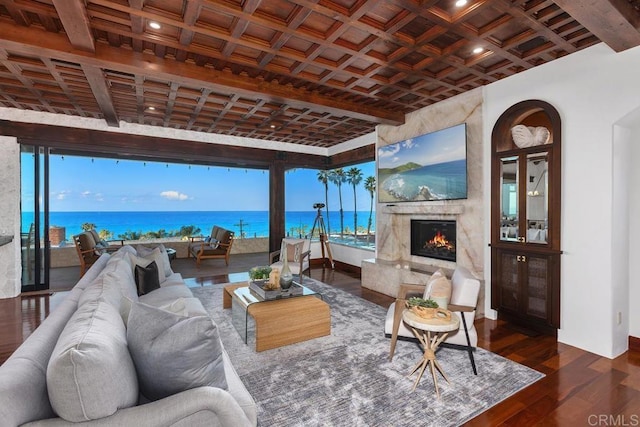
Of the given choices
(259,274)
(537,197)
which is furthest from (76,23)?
(537,197)

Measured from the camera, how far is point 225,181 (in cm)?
1432

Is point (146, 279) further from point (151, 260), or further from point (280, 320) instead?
point (280, 320)

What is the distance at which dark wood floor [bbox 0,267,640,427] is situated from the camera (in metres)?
2.04

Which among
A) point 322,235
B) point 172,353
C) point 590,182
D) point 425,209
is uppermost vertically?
point 590,182

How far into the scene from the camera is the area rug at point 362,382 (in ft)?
6.73

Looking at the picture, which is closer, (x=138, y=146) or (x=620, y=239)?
(x=620, y=239)

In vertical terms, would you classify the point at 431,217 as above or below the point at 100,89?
below

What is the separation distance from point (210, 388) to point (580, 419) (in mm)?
2426

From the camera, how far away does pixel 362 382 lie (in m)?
2.43

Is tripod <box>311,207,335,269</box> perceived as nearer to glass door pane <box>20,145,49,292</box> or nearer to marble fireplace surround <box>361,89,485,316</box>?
marble fireplace surround <box>361,89,485,316</box>

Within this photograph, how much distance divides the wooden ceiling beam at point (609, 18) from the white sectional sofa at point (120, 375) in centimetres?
315

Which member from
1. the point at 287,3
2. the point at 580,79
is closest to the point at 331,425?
the point at 287,3

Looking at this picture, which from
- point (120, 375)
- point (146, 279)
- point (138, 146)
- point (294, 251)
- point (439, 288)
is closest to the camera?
point (120, 375)

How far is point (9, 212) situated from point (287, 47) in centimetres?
522
